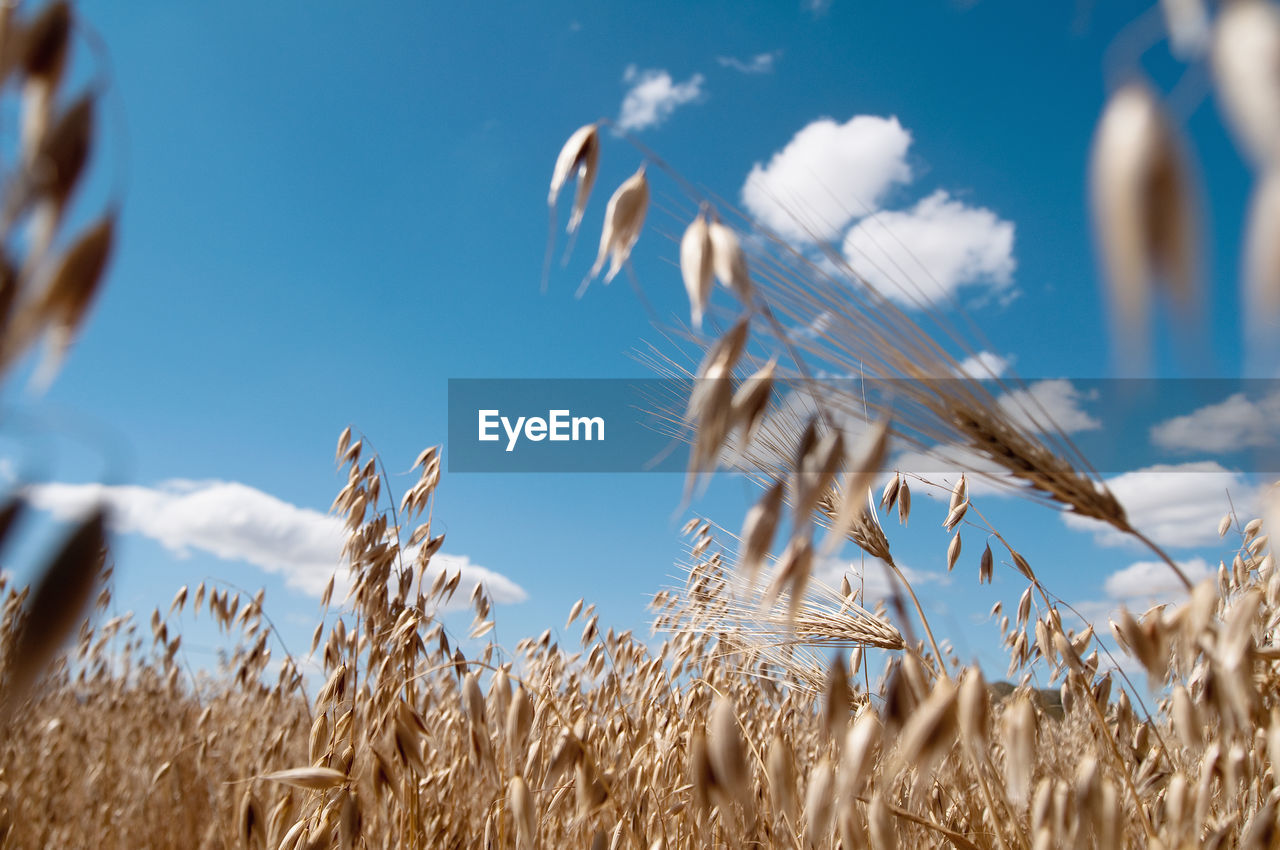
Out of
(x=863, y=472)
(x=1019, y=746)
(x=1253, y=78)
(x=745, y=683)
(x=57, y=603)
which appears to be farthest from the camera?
(x=745, y=683)

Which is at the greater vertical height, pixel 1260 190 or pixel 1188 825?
pixel 1260 190

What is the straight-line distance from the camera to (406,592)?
223 cm

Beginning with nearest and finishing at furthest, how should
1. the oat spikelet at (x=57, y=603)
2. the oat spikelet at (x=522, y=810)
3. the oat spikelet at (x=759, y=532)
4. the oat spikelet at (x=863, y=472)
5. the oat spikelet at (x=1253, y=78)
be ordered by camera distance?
1. the oat spikelet at (x=1253, y=78)
2. the oat spikelet at (x=57, y=603)
3. the oat spikelet at (x=863, y=472)
4. the oat spikelet at (x=759, y=532)
5. the oat spikelet at (x=522, y=810)

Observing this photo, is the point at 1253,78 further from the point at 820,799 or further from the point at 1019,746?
the point at 820,799

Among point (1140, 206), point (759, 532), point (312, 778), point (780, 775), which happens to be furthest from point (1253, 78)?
point (312, 778)

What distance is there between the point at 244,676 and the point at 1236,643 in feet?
12.0

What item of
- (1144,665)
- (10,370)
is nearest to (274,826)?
(10,370)

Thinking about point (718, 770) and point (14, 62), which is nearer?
point (14, 62)

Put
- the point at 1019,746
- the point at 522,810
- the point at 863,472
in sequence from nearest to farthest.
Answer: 1. the point at 863,472
2. the point at 1019,746
3. the point at 522,810

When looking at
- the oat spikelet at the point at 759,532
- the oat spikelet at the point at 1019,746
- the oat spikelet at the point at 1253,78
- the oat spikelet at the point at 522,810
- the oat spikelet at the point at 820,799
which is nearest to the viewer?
the oat spikelet at the point at 1253,78

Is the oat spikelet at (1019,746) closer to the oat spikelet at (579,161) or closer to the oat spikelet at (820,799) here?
the oat spikelet at (820,799)

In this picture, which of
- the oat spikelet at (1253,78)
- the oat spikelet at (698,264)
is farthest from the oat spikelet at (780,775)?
the oat spikelet at (1253,78)

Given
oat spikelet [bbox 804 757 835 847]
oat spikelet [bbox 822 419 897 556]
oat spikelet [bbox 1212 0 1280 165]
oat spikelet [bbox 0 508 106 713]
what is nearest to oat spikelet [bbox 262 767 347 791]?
oat spikelet [bbox 0 508 106 713]

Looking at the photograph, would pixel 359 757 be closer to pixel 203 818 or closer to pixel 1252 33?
pixel 203 818
